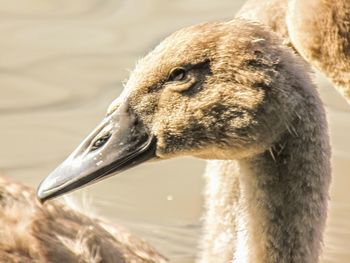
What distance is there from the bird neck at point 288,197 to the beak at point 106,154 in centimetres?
42

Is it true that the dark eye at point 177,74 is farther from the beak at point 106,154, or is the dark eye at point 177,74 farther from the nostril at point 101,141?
the nostril at point 101,141

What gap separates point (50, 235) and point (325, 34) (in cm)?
162

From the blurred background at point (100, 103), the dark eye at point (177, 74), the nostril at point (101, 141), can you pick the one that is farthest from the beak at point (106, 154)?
the blurred background at point (100, 103)

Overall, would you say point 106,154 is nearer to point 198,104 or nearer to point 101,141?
point 101,141

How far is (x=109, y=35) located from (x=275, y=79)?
4675mm

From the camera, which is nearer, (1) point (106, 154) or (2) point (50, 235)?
(1) point (106, 154)

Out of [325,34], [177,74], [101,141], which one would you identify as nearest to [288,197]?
[177,74]

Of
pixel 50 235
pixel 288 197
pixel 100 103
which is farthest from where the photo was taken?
pixel 100 103

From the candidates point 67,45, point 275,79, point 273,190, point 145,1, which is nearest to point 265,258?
point 273,190

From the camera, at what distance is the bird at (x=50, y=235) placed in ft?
20.2

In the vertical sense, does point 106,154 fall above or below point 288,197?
above

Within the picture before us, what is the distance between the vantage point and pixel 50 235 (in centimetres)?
634

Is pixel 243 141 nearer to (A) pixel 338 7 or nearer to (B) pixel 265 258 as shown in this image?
(B) pixel 265 258

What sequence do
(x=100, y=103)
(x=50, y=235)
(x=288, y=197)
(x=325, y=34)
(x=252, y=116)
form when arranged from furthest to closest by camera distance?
(x=100, y=103)
(x=325, y=34)
(x=50, y=235)
(x=288, y=197)
(x=252, y=116)
